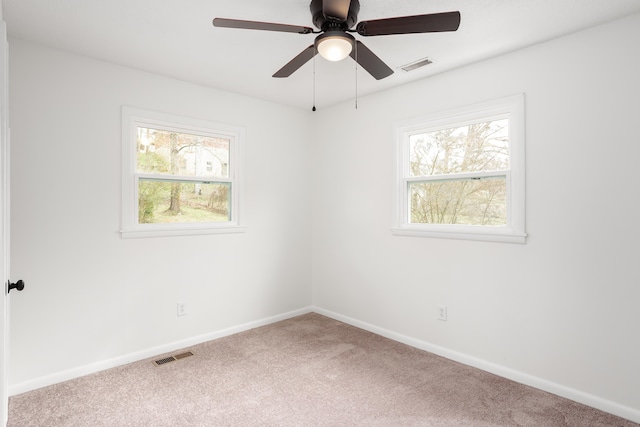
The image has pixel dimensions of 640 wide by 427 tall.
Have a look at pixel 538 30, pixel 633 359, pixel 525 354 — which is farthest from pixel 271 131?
pixel 633 359

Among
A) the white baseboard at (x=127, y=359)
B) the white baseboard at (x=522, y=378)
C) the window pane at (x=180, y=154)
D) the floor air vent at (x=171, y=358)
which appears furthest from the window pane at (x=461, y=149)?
the floor air vent at (x=171, y=358)

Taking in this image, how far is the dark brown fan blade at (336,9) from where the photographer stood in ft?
5.84

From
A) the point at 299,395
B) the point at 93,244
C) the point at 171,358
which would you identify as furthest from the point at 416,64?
the point at 171,358

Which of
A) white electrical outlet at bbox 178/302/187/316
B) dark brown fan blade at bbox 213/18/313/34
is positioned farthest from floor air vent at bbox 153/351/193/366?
dark brown fan blade at bbox 213/18/313/34

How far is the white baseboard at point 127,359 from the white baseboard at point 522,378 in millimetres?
1246

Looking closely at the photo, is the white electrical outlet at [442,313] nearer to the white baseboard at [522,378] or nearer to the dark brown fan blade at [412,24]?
the white baseboard at [522,378]

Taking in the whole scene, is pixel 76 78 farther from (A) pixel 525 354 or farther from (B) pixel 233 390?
(A) pixel 525 354

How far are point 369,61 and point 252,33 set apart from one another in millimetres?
849

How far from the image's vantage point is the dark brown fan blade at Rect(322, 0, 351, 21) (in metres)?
1.78

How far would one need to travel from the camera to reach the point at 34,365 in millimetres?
2662

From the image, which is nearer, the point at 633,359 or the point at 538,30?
the point at 633,359

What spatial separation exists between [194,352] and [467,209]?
2.76 meters

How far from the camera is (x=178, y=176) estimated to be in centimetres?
340

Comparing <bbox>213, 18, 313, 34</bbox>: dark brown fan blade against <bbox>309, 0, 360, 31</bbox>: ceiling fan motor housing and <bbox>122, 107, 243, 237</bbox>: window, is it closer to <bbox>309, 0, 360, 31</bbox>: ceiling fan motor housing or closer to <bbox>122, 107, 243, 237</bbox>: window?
<bbox>309, 0, 360, 31</bbox>: ceiling fan motor housing
